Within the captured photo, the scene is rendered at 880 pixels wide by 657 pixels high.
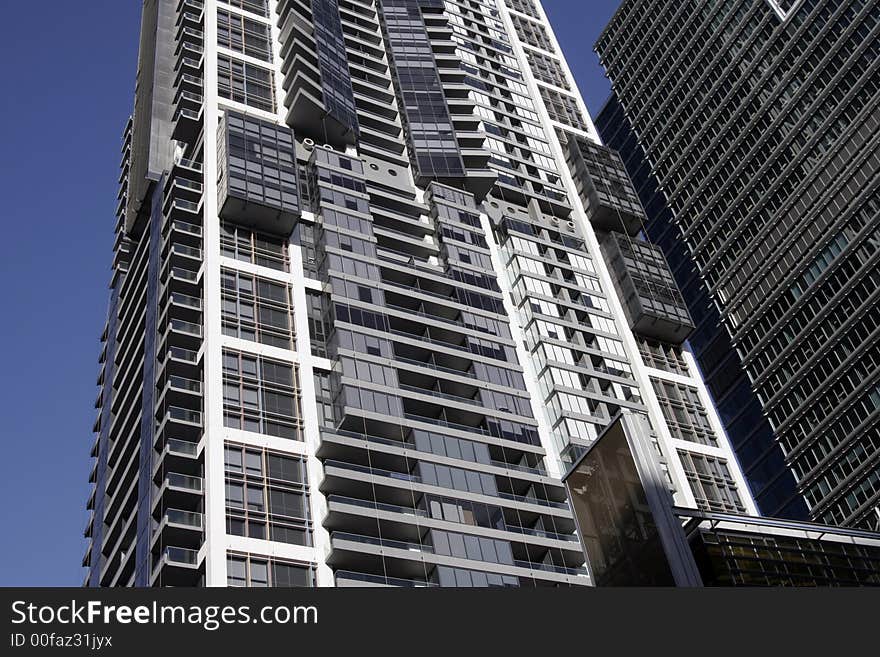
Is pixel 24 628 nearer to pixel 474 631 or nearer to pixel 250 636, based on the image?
pixel 250 636

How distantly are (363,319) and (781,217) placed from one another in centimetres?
6057

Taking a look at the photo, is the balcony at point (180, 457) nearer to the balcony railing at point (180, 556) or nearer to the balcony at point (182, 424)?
the balcony at point (182, 424)

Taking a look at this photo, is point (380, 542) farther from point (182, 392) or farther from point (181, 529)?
point (182, 392)

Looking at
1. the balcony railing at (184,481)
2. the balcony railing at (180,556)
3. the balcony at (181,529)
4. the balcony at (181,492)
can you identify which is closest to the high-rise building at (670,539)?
the balcony railing at (180,556)

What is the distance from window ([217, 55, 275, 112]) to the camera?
111m

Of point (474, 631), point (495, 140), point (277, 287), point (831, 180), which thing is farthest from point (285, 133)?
point (474, 631)

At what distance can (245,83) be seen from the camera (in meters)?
114

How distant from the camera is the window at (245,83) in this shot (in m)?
111

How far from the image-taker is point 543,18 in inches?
6353

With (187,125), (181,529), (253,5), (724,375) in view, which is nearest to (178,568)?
(181,529)

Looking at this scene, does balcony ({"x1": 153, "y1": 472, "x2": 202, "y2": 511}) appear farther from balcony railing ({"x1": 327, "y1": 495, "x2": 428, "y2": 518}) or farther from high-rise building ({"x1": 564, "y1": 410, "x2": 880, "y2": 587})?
high-rise building ({"x1": 564, "y1": 410, "x2": 880, "y2": 587})

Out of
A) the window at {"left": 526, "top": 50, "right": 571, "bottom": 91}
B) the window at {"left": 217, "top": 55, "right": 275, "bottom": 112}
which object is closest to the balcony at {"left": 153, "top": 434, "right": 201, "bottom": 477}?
the window at {"left": 217, "top": 55, "right": 275, "bottom": 112}

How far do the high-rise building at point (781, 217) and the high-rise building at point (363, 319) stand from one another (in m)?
16.4

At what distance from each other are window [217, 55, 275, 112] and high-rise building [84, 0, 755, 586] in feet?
1.47
